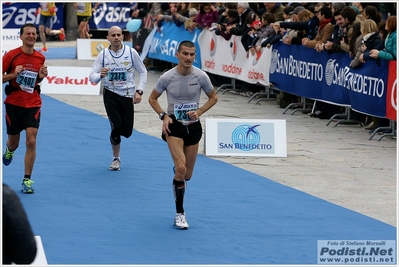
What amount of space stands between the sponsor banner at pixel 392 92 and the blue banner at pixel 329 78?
148mm

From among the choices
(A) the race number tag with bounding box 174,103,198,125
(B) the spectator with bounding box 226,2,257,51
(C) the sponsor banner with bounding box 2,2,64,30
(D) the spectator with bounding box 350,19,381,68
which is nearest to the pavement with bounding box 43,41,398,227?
(D) the spectator with bounding box 350,19,381,68

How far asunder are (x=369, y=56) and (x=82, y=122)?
5724 mm

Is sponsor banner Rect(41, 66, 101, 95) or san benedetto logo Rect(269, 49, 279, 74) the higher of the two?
san benedetto logo Rect(269, 49, 279, 74)

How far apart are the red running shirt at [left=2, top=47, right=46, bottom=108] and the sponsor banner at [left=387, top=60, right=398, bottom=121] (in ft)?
20.1

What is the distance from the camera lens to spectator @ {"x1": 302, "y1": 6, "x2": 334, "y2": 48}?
56.1ft

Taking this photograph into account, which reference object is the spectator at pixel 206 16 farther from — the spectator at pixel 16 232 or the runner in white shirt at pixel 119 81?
the spectator at pixel 16 232

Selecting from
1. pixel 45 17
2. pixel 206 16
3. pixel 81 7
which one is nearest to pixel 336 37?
pixel 206 16

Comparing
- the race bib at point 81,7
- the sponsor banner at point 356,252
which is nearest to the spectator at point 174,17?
the race bib at point 81,7

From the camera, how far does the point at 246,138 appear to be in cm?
1410

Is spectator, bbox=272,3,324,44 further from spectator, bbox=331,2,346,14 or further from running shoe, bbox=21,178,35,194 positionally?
running shoe, bbox=21,178,35,194

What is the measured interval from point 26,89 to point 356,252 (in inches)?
184

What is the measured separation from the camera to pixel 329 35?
1708 cm

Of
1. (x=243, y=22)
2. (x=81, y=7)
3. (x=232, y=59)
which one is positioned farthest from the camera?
(x=81, y=7)

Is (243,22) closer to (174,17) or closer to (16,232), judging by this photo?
(174,17)
